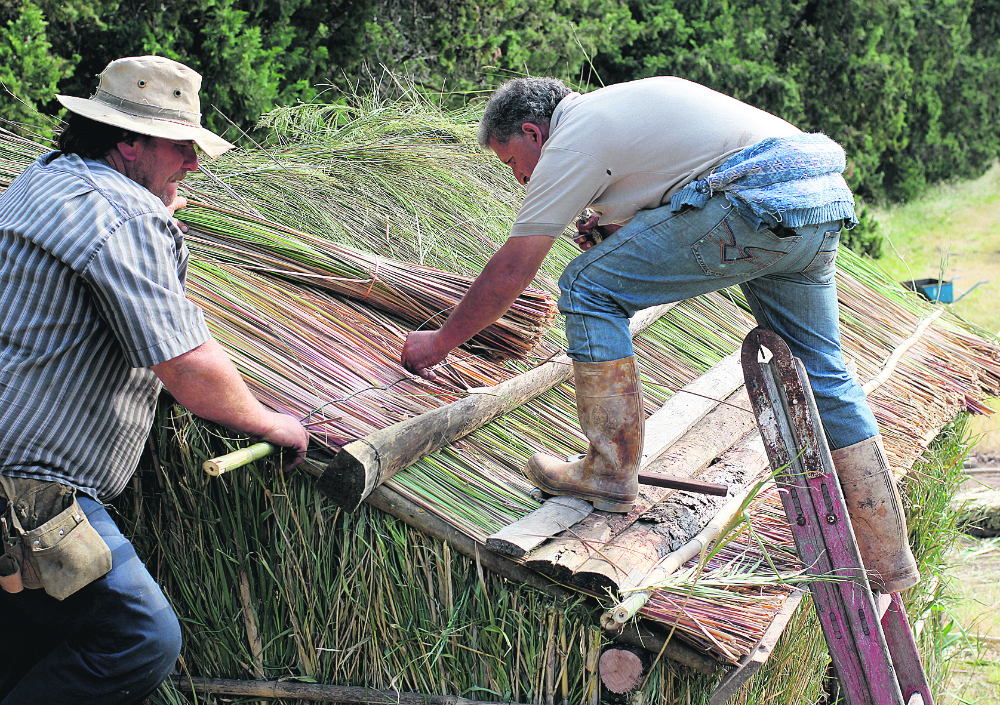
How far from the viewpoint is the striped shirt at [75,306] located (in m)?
1.86

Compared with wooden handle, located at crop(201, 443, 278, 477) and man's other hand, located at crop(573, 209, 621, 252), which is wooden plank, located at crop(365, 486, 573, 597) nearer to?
wooden handle, located at crop(201, 443, 278, 477)

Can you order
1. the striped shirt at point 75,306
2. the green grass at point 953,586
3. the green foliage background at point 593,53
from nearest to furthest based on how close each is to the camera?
the striped shirt at point 75,306 < the green grass at point 953,586 < the green foliage background at point 593,53

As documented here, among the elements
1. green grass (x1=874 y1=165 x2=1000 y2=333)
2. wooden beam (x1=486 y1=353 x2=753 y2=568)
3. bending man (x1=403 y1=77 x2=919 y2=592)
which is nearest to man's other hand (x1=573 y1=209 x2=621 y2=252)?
bending man (x1=403 y1=77 x2=919 y2=592)

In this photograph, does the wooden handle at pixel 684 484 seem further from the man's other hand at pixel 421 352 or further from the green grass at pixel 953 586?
the green grass at pixel 953 586

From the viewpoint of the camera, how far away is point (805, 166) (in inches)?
85.1

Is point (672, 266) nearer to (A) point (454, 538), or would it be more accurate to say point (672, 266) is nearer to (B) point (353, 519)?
(A) point (454, 538)

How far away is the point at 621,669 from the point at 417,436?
82cm

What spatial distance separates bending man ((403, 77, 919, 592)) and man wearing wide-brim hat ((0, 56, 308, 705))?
2.62 ft

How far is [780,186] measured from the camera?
2.12 m

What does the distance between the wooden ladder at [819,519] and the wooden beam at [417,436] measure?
0.82 metres

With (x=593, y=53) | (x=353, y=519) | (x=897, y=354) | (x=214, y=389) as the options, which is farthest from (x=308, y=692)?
(x=593, y=53)

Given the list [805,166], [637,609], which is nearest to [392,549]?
[637,609]

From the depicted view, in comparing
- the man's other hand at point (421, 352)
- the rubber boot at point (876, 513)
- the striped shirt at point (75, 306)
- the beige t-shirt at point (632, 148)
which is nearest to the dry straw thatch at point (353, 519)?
the man's other hand at point (421, 352)

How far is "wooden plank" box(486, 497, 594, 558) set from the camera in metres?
2.19
